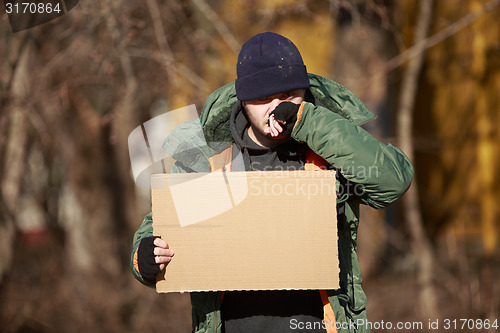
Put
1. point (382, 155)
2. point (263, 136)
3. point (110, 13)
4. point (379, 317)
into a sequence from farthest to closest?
point (379, 317) < point (110, 13) < point (263, 136) < point (382, 155)

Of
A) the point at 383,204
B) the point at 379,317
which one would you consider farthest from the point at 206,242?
the point at 379,317

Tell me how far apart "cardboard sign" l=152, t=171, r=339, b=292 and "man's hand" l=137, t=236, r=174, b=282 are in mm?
47

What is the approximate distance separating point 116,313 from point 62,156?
239 cm

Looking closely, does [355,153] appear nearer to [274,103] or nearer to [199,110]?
[274,103]

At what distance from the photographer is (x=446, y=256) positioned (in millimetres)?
6938

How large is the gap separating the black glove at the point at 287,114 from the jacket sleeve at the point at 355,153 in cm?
2

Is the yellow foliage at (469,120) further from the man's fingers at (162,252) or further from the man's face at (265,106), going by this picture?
the man's fingers at (162,252)

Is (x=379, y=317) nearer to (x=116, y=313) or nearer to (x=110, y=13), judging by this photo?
(x=116, y=313)

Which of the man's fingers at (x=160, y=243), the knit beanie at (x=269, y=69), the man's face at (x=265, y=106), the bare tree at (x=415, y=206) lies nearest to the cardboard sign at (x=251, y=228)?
the man's fingers at (x=160, y=243)

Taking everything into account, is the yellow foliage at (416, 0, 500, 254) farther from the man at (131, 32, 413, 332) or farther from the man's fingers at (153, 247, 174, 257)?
the man's fingers at (153, 247, 174, 257)

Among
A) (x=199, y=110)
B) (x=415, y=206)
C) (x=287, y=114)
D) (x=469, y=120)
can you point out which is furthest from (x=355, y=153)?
(x=469, y=120)

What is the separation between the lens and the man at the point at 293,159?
195 cm

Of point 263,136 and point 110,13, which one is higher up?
point 110,13

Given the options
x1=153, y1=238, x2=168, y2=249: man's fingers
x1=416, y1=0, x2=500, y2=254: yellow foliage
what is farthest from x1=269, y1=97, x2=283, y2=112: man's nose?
x1=416, y1=0, x2=500, y2=254: yellow foliage
